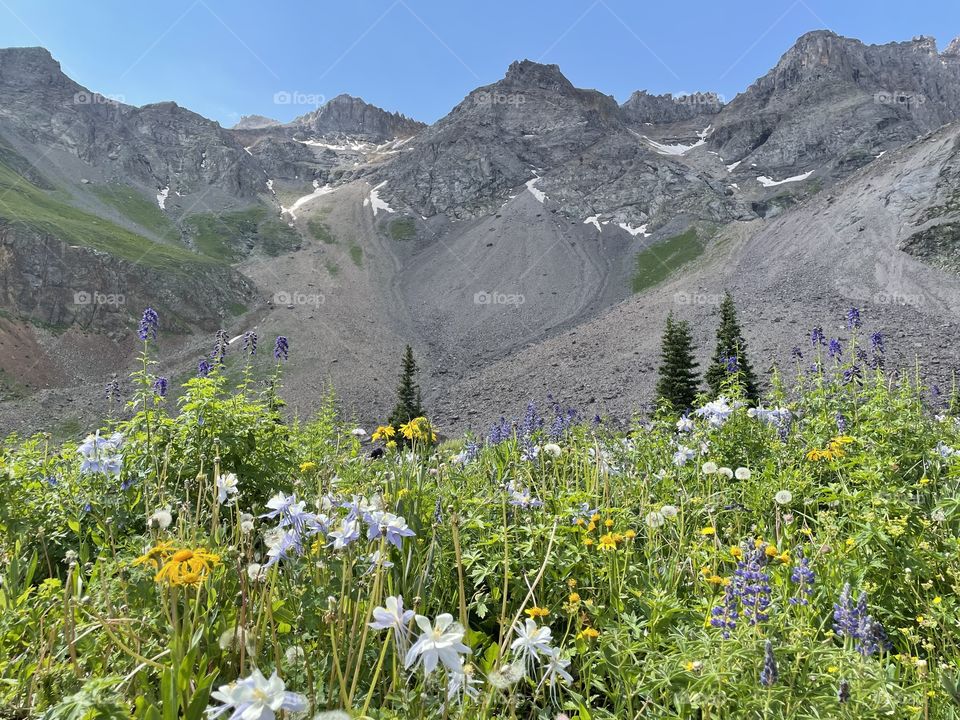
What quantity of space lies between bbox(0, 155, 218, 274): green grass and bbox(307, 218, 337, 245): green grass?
2704 centimetres

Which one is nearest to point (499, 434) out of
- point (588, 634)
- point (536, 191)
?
point (588, 634)

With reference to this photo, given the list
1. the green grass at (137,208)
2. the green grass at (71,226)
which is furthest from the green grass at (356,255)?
the green grass at (137,208)

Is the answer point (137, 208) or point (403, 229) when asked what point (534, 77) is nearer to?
point (403, 229)

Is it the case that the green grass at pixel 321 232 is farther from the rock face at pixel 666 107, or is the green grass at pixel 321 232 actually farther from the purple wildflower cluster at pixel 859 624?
the rock face at pixel 666 107

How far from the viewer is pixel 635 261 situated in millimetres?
80188

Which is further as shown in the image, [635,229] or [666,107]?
[666,107]

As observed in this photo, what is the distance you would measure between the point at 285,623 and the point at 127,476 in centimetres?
251

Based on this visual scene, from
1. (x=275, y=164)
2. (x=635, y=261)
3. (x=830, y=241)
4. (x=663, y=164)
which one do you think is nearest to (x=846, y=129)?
(x=663, y=164)

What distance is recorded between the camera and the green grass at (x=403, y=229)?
9950 cm

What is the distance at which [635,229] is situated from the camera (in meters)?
90.2

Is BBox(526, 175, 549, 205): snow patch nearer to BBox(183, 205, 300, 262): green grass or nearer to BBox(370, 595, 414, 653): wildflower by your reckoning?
BBox(183, 205, 300, 262): green grass

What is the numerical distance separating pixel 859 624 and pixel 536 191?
107061mm

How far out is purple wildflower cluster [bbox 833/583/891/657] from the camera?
1.75 meters

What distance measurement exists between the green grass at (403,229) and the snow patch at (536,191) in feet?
80.5
